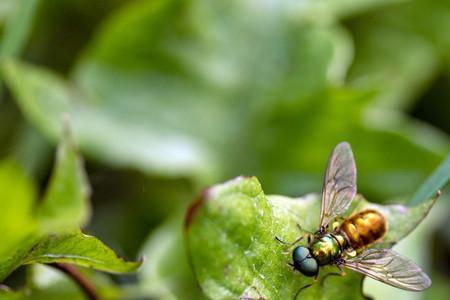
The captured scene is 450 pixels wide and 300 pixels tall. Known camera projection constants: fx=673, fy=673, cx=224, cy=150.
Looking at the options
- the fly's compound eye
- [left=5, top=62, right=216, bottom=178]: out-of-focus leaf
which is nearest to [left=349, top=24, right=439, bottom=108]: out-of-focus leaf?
[left=5, top=62, right=216, bottom=178]: out-of-focus leaf

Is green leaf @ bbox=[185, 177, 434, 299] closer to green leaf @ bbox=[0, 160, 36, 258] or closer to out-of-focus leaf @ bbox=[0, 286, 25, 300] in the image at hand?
out-of-focus leaf @ bbox=[0, 286, 25, 300]

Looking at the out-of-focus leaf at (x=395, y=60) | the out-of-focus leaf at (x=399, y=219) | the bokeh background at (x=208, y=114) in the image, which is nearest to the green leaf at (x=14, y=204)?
the bokeh background at (x=208, y=114)

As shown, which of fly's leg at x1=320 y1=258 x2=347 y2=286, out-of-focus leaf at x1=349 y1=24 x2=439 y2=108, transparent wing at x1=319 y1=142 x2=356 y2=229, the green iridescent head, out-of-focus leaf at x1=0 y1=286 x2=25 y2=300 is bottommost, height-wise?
out-of-focus leaf at x1=0 y1=286 x2=25 y2=300

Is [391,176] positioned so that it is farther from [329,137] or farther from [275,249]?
[275,249]

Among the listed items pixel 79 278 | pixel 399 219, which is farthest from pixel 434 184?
pixel 79 278

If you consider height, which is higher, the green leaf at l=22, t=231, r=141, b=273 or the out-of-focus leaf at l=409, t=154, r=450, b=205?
the out-of-focus leaf at l=409, t=154, r=450, b=205

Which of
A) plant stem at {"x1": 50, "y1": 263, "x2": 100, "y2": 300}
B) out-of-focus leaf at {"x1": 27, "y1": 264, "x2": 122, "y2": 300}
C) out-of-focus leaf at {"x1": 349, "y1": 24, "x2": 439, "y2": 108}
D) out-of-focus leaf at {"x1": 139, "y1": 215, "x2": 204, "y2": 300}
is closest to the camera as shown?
plant stem at {"x1": 50, "y1": 263, "x2": 100, "y2": 300}
